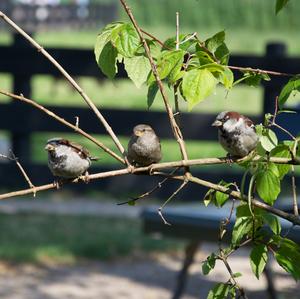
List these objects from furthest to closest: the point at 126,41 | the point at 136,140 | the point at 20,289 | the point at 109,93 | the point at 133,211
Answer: the point at 109,93, the point at 133,211, the point at 20,289, the point at 136,140, the point at 126,41

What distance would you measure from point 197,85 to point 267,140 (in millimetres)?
263

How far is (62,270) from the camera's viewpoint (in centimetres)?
601

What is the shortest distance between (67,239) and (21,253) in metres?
0.60

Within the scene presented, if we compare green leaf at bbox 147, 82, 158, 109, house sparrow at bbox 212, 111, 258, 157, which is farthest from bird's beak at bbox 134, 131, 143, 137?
green leaf at bbox 147, 82, 158, 109

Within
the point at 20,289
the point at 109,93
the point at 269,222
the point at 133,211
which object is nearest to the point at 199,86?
the point at 269,222

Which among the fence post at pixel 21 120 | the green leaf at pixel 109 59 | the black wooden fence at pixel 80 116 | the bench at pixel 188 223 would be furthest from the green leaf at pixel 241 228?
the fence post at pixel 21 120

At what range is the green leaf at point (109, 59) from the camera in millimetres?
1944

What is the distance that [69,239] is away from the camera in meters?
6.79

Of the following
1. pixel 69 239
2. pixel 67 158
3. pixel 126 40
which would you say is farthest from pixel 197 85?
pixel 69 239

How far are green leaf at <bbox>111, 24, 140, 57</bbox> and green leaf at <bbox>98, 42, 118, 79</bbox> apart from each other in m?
0.05

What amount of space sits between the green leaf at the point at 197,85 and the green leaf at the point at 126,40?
0.55 ft

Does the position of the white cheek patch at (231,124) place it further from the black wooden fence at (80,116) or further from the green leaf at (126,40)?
the black wooden fence at (80,116)

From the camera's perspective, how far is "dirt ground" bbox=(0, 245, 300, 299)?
5.39 meters

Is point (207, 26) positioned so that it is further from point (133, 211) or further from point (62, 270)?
point (62, 270)
